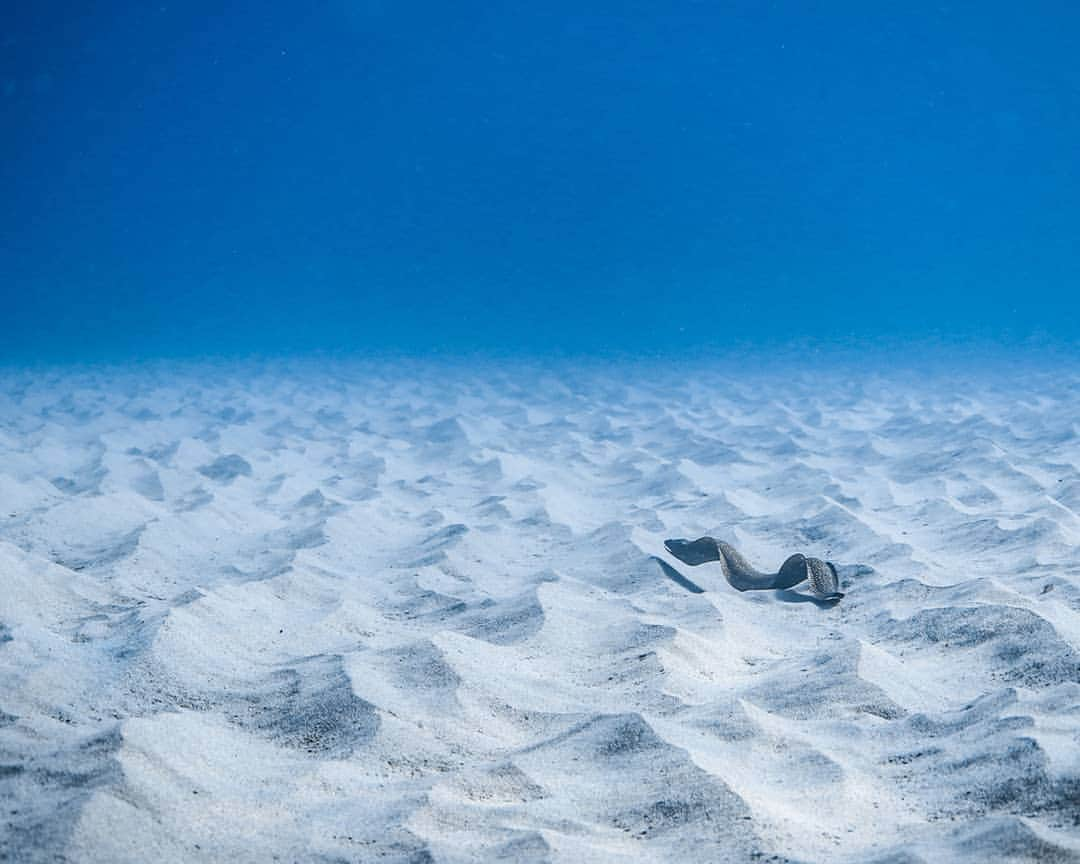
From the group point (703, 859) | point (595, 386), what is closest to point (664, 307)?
point (595, 386)

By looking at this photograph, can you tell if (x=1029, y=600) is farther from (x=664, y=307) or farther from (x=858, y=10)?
(x=858, y=10)

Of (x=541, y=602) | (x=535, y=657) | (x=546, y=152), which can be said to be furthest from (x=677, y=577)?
(x=546, y=152)

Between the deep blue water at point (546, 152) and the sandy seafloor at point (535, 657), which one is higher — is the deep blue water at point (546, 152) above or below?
above

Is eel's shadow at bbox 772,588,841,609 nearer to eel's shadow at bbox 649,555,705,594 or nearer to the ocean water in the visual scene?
the ocean water

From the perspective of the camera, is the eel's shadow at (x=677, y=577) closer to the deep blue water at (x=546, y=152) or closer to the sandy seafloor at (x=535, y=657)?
the sandy seafloor at (x=535, y=657)

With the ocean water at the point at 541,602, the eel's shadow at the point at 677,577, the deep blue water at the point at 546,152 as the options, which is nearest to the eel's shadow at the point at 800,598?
the ocean water at the point at 541,602

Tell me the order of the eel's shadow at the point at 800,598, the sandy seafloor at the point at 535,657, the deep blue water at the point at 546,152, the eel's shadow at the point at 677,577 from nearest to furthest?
the sandy seafloor at the point at 535,657
the eel's shadow at the point at 800,598
the eel's shadow at the point at 677,577
the deep blue water at the point at 546,152
